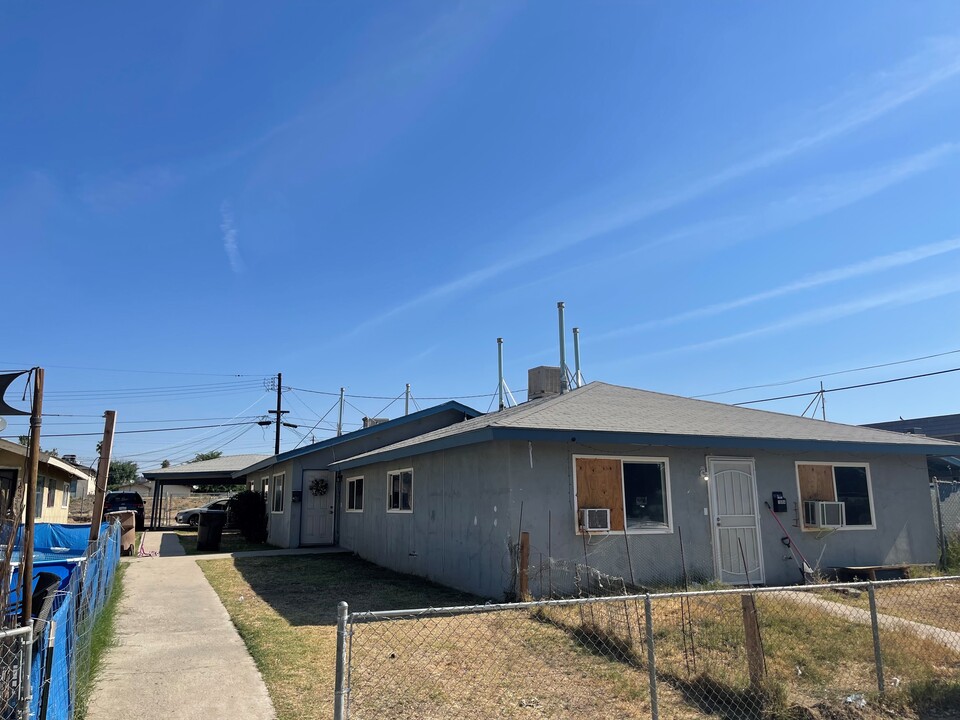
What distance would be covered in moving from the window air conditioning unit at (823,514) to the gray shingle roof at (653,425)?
110cm

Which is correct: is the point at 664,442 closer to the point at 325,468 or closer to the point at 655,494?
the point at 655,494

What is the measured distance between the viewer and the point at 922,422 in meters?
34.1

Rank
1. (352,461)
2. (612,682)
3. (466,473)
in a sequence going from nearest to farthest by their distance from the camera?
(612,682)
(466,473)
(352,461)

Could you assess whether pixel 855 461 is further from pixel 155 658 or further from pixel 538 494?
pixel 155 658

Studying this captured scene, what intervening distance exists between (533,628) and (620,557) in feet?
10.8

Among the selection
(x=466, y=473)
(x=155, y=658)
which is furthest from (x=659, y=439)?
(x=155, y=658)

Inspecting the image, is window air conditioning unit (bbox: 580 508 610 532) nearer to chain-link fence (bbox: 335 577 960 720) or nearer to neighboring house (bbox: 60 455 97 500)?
chain-link fence (bbox: 335 577 960 720)

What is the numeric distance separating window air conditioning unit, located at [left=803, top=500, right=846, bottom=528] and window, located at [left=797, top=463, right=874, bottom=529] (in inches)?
0.9

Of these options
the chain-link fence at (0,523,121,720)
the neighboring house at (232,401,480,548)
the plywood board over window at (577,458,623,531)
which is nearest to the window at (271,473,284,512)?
the neighboring house at (232,401,480,548)

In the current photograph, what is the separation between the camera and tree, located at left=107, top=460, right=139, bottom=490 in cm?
7288

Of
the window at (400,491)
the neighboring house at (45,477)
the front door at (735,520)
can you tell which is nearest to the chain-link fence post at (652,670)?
the front door at (735,520)

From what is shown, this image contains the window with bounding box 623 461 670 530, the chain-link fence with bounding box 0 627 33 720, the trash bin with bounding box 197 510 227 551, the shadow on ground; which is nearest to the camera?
the chain-link fence with bounding box 0 627 33 720

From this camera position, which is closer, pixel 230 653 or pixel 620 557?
pixel 230 653

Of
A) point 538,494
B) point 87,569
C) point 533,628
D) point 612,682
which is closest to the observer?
point 612,682
